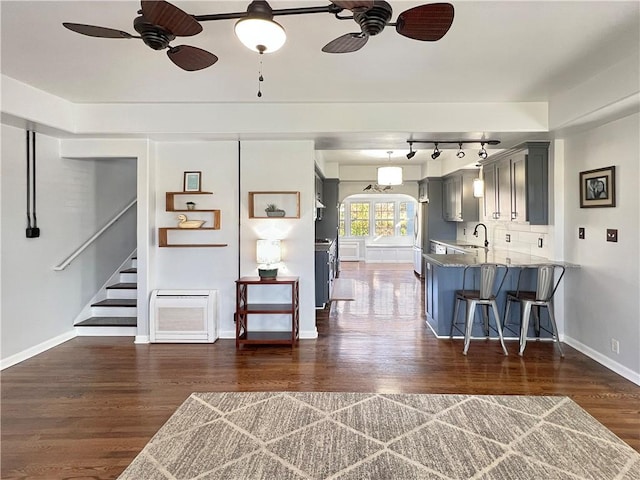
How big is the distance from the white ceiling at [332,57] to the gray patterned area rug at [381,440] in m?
2.65

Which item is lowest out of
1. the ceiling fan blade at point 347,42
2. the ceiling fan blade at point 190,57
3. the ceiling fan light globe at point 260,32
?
the ceiling fan light globe at point 260,32

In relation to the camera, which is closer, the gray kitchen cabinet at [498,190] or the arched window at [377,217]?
the gray kitchen cabinet at [498,190]

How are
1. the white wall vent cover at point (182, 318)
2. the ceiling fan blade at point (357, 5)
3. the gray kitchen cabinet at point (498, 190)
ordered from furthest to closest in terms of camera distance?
1. the gray kitchen cabinet at point (498, 190)
2. the white wall vent cover at point (182, 318)
3. the ceiling fan blade at point (357, 5)

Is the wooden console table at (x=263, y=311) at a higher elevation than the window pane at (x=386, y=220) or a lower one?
lower

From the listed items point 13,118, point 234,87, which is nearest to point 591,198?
point 234,87

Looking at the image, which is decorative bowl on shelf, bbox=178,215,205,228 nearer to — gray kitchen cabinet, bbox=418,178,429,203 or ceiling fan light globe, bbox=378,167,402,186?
ceiling fan light globe, bbox=378,167,402,186

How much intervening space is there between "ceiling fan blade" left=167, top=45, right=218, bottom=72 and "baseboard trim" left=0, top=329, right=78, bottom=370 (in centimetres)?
341

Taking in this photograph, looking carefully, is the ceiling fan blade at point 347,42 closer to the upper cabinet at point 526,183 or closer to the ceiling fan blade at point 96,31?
the ceiling fan blade at point 96,31

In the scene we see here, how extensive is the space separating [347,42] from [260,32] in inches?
19.9

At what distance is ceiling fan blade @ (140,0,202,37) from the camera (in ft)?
5.74

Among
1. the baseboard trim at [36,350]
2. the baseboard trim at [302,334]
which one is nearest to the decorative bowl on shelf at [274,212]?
the baseboard trim at [302,334]

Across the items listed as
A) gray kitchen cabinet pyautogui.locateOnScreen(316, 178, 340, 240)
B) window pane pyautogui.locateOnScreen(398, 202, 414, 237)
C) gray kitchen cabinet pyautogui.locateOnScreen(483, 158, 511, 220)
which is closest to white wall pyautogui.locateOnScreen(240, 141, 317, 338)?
gray kitchen cabinet pyautogui.locateOnScreen(483, 158, 511, 220)

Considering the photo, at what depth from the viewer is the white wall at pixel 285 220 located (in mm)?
4461

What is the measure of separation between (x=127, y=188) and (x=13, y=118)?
2077 millimetres
